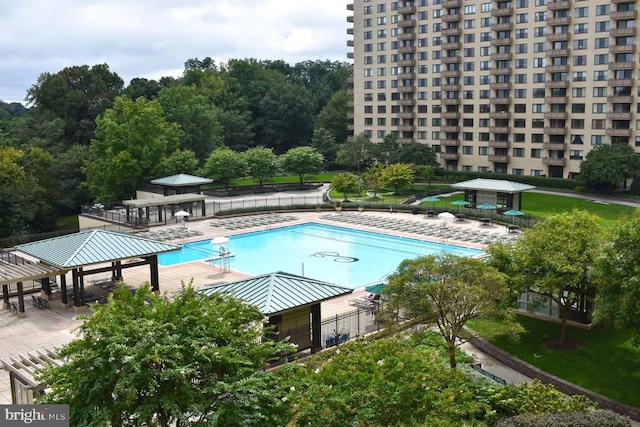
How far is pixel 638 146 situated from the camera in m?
67.2

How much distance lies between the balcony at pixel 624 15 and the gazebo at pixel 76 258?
58933mm

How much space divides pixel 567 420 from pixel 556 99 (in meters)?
65.0

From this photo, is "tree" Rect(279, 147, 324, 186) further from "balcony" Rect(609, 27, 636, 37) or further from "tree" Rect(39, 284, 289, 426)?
"tree" Rect(39, 284, 289, 426)

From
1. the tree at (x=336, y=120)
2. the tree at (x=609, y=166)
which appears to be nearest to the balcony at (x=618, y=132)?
the tree at (x=609, y=166)

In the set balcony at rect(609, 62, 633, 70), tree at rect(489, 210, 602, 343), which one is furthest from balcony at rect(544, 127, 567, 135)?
tree at rect(489, 210, 602, 343)

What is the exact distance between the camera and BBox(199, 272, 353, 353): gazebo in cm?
2083

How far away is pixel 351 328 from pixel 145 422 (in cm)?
1458

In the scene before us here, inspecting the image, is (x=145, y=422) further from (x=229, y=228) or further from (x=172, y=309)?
(x=229, y=228)

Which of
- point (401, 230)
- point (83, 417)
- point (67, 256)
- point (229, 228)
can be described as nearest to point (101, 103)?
point (229, 228)

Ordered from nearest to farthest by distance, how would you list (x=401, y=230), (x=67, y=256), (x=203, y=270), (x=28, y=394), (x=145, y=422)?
(x=145, y=422)
(x=28, y=394)
(x=67, y=256)
(x=203, y=270)
(x=401, y=230)

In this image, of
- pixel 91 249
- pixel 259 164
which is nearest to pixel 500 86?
pixel 259 164

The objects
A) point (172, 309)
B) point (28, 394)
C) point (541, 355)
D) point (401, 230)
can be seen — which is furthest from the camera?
point (401, 230)

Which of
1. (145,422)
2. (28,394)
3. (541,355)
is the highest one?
(145,422)

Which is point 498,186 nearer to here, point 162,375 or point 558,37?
point 558,37
